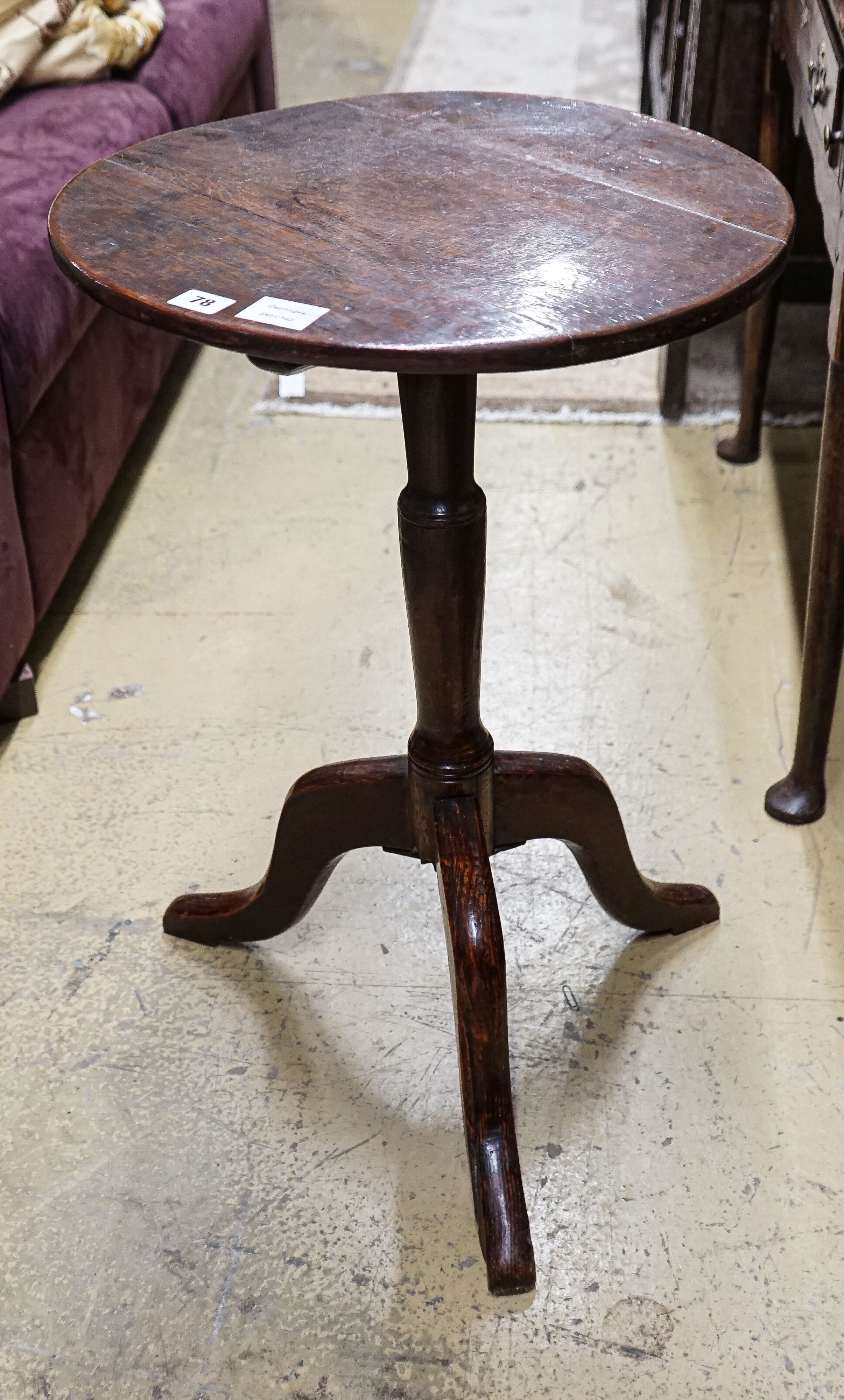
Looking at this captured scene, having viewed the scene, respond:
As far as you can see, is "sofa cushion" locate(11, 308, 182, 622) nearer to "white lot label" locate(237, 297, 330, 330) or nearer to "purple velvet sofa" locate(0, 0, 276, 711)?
"purple velvet sofa" locate(0, 0, 276, 711)

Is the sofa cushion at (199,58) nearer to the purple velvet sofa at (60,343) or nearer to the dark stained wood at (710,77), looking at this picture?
the purple velvet sofa at (60,343)

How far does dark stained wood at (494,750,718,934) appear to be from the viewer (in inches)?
42.9

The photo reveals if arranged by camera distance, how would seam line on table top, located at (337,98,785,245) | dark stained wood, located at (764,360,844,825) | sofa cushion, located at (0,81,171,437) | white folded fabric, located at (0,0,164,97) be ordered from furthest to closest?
white folded fabric, located at (0,0,164,97)
sofa cushion, located at (0,81,171,437)
dark stained wood, located at (764,360,844,825)
seam line on table top, located at (337,98,785,245)

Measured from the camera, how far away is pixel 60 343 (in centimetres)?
152

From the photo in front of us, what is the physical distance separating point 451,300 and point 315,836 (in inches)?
20.3

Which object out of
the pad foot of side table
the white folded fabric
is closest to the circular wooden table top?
the pad foot of side table

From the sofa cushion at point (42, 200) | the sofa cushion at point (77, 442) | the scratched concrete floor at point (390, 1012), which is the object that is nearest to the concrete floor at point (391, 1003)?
the scratched concrete floor at point (390, 1012)

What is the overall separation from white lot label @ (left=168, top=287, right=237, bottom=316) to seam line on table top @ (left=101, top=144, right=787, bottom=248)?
0.46 feet

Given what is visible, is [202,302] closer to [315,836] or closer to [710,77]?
[315,836]

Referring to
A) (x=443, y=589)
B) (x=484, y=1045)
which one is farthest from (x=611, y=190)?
(x=484, y=1045)

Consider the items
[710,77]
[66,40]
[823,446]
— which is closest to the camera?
[823,446]

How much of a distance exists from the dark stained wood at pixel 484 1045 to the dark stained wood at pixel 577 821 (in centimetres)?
9

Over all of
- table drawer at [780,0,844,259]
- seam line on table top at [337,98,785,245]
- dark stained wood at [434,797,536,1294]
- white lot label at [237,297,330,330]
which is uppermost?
white lot label at [237,297,330,330]

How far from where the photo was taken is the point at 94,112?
6.06 feet
